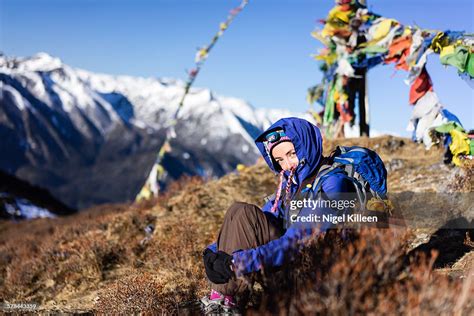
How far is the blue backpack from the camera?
9.46 feet

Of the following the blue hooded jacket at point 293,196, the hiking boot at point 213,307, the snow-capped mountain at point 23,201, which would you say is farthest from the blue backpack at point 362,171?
the snow-capped mountain at point 23,201

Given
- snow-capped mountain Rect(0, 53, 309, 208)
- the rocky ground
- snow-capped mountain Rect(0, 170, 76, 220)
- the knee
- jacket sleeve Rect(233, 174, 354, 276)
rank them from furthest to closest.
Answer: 1. snow-capped mountain Rect(0, 53, 309, 208)
2. snow-capped mountain Rect(0, 170, 76, 220)
3. the knee
4. jacket sleeve Rect(233, 174, 354, 276)
5. the rocky ground

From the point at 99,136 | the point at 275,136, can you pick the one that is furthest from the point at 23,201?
the point at 99,136

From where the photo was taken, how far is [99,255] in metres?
6.06

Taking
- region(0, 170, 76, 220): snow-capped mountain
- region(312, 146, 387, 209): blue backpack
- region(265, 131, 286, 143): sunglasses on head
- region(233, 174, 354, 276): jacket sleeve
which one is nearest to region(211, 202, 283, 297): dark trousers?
region(233, 174, 354, 276): jacket sleeve

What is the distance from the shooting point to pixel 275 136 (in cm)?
317

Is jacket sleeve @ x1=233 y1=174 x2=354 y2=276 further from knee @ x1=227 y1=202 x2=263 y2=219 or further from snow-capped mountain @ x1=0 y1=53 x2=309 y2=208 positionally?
snow-capped mountain @ x1=0 y1=53 x2=309 y2=208

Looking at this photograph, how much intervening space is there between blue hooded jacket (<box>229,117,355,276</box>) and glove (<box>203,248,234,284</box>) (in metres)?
0.06

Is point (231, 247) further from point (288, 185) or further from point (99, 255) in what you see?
point (99, 255)

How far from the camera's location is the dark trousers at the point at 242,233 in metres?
2.68

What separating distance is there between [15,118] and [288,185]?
13871 centimetres

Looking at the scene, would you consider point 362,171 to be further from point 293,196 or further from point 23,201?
point 23,201

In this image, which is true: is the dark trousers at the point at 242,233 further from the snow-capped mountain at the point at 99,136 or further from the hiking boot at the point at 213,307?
the snow-capped mountain at the point at 99,136

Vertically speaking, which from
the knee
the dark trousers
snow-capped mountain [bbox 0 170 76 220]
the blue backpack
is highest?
snow-capped mountain [bbox 0 170 76 220]
